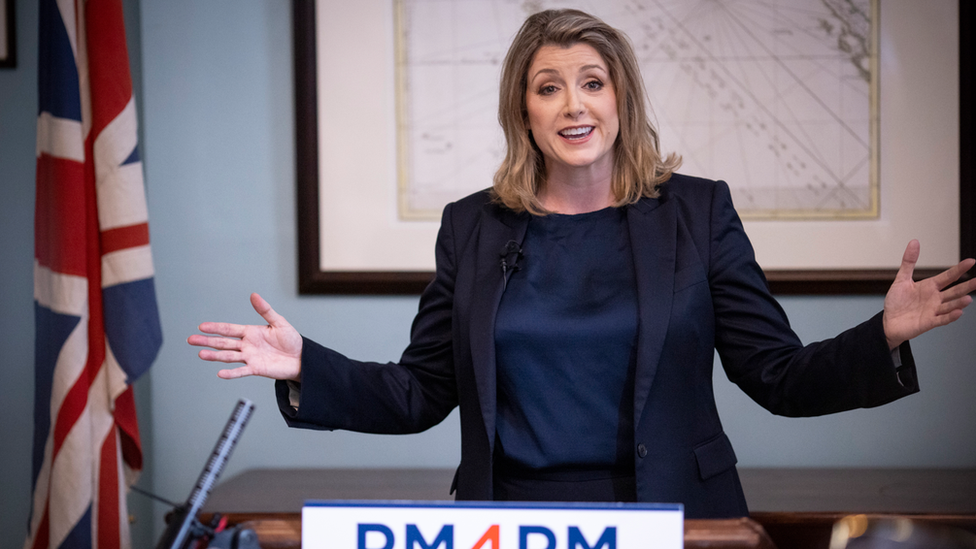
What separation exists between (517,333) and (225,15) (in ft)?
5.84

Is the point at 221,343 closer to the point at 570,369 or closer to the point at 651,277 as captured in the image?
the point at 570,369

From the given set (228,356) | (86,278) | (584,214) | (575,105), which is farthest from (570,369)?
(86,278)

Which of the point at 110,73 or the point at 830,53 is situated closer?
the point at 110,73

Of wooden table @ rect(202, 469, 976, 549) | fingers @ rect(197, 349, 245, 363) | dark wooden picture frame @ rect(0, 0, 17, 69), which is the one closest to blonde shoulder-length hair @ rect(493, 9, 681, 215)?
fingers @ rect(197, 349, 245, 363)

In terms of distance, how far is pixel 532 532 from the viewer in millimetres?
693

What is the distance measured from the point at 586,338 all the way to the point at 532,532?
69 centimetres

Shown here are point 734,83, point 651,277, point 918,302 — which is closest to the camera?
point 918,302

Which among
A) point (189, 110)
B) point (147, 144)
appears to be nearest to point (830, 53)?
point (189, 110)

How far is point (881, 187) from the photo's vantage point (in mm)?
2340

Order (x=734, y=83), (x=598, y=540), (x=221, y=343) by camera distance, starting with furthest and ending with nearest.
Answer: (x=734, y=83) → (x=221, y=343) → (x=598, y=540)

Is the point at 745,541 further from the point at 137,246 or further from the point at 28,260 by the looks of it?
the point at 28,260

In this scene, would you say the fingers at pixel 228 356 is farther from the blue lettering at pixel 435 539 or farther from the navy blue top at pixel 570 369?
the blue lettering at pixel 435 539

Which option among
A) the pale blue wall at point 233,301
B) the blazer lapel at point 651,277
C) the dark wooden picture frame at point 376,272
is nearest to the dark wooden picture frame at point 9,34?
the pale blue wall at point 233,301

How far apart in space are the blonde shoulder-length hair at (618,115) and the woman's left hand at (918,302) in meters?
0.54
